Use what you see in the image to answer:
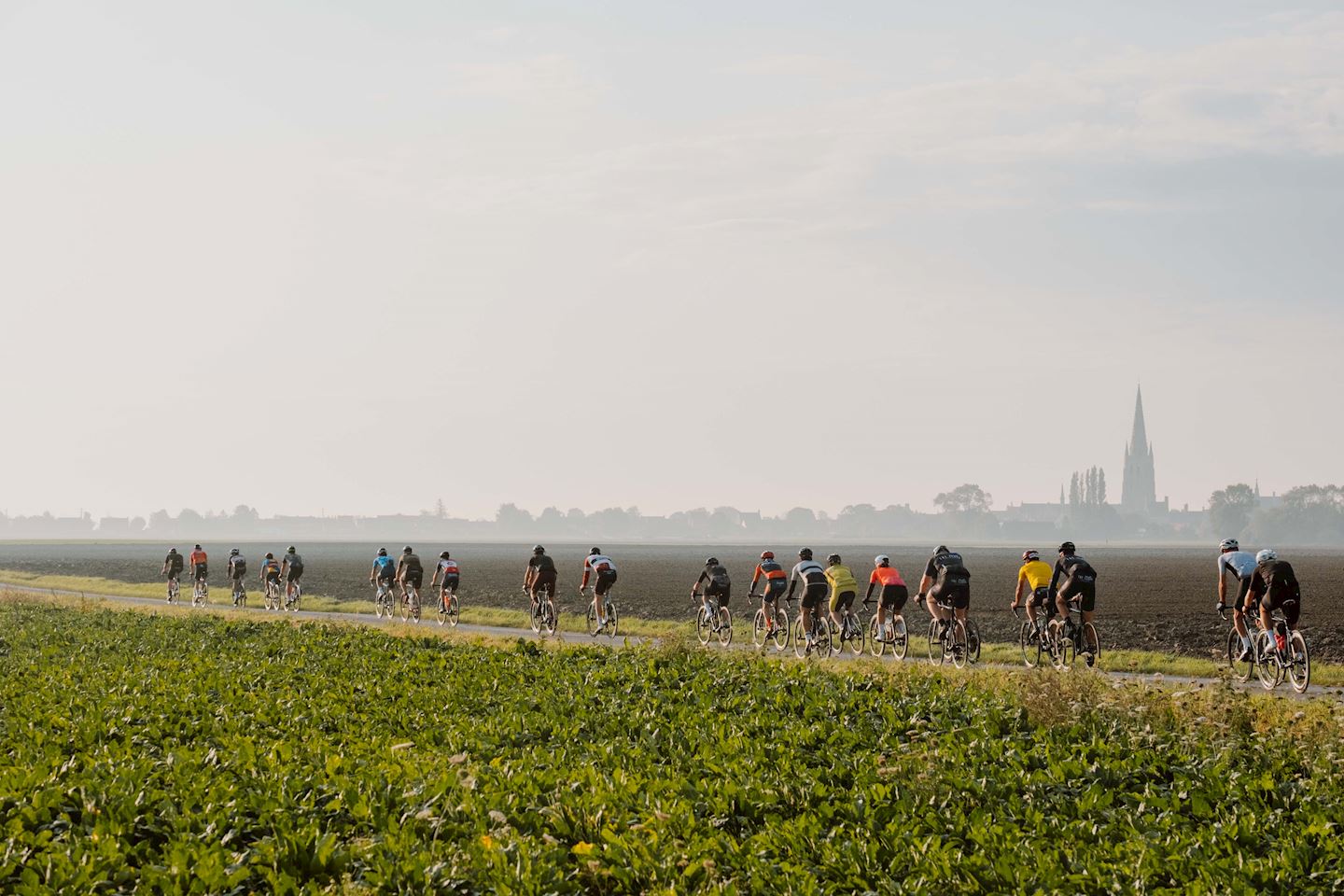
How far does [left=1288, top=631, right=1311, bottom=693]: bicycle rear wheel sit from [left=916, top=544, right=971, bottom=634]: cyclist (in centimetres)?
512

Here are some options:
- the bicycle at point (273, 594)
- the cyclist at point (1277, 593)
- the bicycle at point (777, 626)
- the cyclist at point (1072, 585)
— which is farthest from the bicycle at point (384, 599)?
the cyclist at point (1277, 593)

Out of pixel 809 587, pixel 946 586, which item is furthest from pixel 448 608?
pixel 946 586

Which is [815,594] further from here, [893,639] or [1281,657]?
[1281,657]

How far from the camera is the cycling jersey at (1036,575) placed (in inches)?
855

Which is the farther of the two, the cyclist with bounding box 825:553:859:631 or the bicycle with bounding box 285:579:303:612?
the bicycle with bounding box 285:579:303:612

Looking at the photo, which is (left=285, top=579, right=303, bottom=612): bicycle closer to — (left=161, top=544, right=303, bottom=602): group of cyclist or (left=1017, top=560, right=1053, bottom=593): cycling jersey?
(left=161, top=544, right=303, bottom=602): group of cyclist

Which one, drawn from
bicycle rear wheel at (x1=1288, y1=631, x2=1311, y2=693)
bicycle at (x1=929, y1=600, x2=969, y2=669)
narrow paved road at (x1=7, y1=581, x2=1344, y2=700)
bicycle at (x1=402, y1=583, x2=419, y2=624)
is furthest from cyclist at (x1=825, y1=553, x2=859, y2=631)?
bicycle at (x1=402, y1=583, x2=419, y2=624)

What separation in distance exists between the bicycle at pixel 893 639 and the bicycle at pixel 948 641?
0.51 meters

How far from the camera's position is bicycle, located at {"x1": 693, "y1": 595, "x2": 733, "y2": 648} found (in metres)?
27.4

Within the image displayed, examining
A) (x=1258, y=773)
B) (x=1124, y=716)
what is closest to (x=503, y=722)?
(x=1124, y=716)

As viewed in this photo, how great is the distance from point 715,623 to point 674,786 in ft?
51.5

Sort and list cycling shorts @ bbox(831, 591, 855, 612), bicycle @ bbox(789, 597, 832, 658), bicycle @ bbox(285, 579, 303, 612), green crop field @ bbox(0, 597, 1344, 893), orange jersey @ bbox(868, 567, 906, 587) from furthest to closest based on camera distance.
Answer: bicycle @ bbox(285, 579, 303, 612)
bicycle @ bbox(789, 597, 832, 658)
cycling shorts @ bbox(831, 591, 855, 612)
orange jersey @ bbox(868, 567, 906, 587)
green crop field @ bbox(0, 597, 1344, 893)

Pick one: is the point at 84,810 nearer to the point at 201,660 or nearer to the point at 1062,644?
the point at 201,660

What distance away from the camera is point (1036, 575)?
21766 mm
